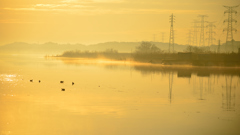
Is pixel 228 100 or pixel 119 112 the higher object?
pixel 228 100

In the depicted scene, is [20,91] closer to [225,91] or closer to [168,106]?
[168,106]

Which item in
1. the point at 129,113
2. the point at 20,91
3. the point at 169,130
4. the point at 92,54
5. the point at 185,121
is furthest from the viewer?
the point at 92,54

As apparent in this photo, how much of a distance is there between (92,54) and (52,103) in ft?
480

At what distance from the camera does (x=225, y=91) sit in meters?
34.9

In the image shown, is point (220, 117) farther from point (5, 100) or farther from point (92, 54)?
point (92, 54)

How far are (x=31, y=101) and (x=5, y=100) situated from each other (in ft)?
6.86

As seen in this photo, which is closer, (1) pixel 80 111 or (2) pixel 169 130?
(2) pixel 169 130

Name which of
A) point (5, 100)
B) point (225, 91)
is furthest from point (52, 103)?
point (225, 91)

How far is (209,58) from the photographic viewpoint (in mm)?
81562

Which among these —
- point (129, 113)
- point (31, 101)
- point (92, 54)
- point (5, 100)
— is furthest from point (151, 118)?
point (92, 54)

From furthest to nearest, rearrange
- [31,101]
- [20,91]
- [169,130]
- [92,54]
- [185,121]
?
[92,54], [20,91], [31,101], [185,121], [169,130]

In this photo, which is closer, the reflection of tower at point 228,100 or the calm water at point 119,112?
the calm water at point 119,112

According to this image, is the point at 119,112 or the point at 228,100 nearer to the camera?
the point at 119,112

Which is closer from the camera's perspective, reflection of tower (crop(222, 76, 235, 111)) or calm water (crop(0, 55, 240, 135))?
calm water (crop(0, 55, 240, 135))
